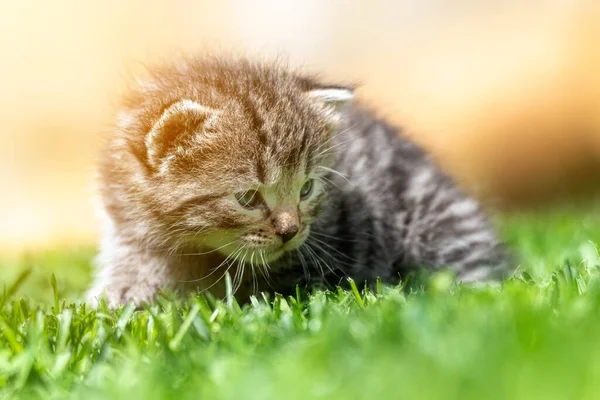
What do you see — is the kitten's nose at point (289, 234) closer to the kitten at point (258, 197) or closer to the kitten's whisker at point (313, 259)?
the kitten at point (258, 197)

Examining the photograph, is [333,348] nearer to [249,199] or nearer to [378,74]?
[249,199]

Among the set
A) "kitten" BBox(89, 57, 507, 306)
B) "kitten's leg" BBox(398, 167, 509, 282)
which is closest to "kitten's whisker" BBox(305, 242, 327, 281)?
"kitten" BBox(89, 57, 507, 306)

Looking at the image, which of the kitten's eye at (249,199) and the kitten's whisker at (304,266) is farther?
the kitten's whisker at (304,266)

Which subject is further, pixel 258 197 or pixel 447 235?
pixel 447 235

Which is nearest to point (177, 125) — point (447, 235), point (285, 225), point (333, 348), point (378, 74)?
point (285, 225)

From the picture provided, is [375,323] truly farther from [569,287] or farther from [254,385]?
[569,287]

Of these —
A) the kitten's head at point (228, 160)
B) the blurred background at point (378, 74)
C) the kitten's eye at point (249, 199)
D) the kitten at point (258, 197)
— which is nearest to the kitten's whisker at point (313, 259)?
the kitten at point (258, 197)

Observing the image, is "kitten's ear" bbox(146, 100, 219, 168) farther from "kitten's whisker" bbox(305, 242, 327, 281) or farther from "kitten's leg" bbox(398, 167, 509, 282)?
"kitten's leg" bbox(398, 167, 509, 282)
